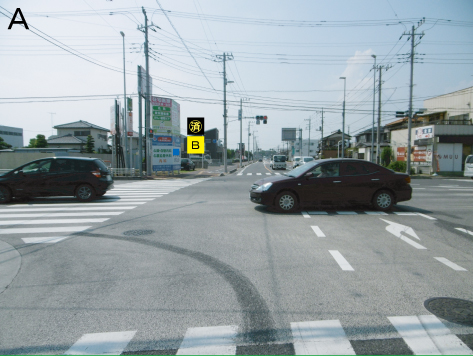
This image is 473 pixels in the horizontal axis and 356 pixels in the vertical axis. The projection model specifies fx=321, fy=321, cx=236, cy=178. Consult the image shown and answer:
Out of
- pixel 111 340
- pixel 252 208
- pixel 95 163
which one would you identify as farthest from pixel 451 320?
pixel 95 163

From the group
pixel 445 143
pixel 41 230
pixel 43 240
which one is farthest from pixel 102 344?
pixel 445 143

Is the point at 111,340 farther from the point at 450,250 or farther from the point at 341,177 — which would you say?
the point at 341,177

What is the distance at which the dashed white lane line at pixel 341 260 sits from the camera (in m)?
4.97

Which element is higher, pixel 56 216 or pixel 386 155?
pixel 386 155

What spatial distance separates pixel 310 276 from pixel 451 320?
1742 mm

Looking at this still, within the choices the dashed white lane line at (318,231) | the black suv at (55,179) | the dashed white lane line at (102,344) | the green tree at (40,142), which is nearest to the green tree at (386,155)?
the dashed white lane line at (318,231)

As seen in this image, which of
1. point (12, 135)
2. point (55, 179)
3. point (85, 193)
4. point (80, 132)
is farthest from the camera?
point (12, 135)

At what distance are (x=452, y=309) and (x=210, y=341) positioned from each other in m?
2.76

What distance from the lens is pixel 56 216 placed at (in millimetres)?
9242

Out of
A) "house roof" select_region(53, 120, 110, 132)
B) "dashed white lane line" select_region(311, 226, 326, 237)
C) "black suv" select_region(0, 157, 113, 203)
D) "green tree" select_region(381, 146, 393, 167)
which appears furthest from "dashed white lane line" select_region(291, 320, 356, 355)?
"house roof" select_region(53, 120, 110, 132)

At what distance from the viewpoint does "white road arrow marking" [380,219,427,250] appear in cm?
639

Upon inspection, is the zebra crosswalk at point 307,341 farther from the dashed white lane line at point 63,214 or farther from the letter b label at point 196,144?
the letter b label at point 196,144

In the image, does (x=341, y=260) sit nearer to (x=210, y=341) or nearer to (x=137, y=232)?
(x=210, y=341)

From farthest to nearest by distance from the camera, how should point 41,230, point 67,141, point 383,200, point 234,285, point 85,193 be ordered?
point 67,141 → point 85,193 → point 383,200 → point 41,230 → point 234,285
